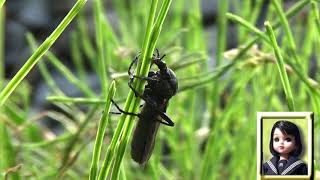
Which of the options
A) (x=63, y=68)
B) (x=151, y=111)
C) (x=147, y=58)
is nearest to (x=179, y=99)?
(x=63, y=68)

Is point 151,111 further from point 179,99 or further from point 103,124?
point 179,99

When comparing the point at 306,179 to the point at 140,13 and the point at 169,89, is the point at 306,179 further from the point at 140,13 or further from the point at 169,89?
the point at 140,13

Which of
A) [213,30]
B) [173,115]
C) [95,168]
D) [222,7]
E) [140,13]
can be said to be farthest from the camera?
[213,30]

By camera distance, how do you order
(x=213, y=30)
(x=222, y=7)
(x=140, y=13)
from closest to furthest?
(x=222, y=7), (x=140, y=13), (x=213, y=30)

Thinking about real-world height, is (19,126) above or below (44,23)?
below

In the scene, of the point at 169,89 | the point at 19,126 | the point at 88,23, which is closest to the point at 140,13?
the point at 19,126

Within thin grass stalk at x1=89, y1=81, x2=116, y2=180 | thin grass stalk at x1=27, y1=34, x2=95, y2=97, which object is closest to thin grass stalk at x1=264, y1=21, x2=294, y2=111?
thin grass stalk at x1=89, y1=81, x2=116, y2=180

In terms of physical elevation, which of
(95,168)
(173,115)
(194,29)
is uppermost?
(194,29)

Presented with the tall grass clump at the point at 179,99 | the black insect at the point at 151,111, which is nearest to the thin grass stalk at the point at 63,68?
the tall grass clump at the point at 179,99
